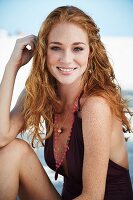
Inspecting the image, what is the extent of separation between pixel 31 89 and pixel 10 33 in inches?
254

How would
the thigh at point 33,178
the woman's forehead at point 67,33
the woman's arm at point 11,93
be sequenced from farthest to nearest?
the woman's arm at point 11,93
the thigh at point 33,178
the woman's forehead at point 67,33

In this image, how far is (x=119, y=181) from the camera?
6.87ft

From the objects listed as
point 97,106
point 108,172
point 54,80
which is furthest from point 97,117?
point 54,80

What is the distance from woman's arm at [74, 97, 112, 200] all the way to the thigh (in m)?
0.29

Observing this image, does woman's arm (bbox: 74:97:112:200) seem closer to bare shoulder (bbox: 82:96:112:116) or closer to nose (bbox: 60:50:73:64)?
bare shoulder (bbox: 82:96:112:116)

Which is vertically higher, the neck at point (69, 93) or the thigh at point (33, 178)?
the neck at point (69, 93)

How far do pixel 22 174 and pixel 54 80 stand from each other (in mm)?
525

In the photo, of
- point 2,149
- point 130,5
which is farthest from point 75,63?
point 130,5

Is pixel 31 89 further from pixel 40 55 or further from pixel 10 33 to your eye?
pixel 10 33

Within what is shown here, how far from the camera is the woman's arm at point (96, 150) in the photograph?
1.89 meters

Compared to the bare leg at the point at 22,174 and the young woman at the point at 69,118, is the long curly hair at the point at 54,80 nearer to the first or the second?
the young woman at the point at 69,118

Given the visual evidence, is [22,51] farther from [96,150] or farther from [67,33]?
[96,150]

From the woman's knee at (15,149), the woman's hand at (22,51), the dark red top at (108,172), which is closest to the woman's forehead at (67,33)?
the woman's hand at (22,51)

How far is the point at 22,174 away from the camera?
2.15 m
